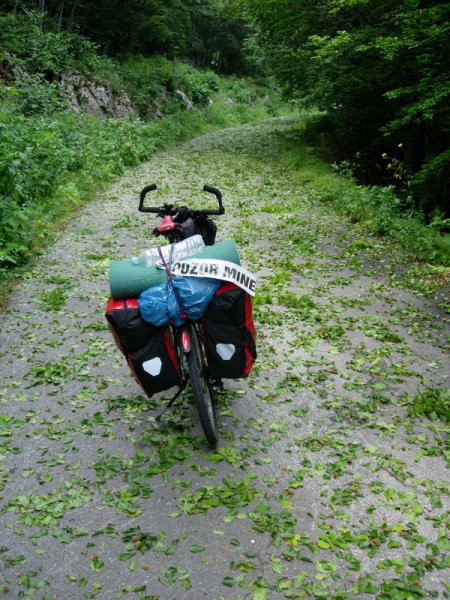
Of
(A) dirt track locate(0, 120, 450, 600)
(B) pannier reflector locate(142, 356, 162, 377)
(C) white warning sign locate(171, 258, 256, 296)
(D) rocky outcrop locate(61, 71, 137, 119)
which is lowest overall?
(A) dirt track locate(0, 120, 450, 600)

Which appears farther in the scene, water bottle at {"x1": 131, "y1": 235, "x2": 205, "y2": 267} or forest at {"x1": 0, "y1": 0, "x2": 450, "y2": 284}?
forest at {"x1": 0, "y1": 0, "x2": 450, "y2": 284}

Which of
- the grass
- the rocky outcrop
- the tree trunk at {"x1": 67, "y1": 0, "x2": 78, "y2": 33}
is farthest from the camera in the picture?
the tree trunk at {"x1": 67, "y1": 0, "x2": 78, "y2": 33}

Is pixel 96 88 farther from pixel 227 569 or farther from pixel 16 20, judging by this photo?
pixel 227 569

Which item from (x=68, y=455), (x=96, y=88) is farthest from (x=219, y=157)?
(x=68, y=455)

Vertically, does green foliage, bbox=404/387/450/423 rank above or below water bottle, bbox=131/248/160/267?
below

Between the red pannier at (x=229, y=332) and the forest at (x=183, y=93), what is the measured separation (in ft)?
15.4

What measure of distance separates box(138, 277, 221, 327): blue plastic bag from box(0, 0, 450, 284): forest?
454cm

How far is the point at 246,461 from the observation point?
12.0ft

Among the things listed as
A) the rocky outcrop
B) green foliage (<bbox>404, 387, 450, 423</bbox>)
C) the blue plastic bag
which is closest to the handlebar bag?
the blue plastic bag

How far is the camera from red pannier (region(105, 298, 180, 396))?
327 centimetres

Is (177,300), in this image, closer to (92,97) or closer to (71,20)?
(92,97)

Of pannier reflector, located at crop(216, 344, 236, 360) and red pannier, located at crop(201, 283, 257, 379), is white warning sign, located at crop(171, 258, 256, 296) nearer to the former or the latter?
red pannier, located at crop(201, 283, 257, 379)

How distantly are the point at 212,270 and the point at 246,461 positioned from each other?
1454 millimetres

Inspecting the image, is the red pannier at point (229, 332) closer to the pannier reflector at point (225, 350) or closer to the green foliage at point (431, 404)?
the pannier reflector at point (225, 350)
